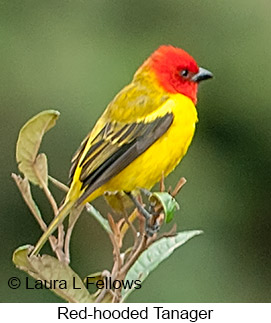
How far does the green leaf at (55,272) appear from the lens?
84cm

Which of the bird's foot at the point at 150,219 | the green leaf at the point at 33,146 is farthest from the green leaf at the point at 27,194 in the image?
the bird's foot at the point at 150,219

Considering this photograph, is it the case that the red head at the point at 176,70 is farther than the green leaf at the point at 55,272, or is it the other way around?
the red head at the point at 176,70

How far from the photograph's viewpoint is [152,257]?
0.90 meters

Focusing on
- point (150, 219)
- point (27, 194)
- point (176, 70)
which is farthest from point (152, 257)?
point (176, 70)

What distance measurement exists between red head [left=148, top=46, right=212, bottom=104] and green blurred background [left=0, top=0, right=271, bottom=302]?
110mm

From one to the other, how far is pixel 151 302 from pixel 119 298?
0.89ft

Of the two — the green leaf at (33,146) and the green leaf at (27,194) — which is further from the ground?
the green leaf at (33,146)

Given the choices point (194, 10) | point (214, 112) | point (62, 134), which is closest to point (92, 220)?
point (62, 134)

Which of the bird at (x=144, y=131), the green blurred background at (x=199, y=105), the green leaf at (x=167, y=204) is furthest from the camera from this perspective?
the green blurred background at (x=199, y=105)

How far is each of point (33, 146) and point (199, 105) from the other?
40cm

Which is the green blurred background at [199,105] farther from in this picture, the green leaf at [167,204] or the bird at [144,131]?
the green leaf at [167,204]

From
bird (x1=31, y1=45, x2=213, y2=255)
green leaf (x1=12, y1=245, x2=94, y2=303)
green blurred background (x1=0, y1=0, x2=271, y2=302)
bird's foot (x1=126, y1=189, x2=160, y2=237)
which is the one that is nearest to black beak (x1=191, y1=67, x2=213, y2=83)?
bird (x1=31, y1=45, x2=213, y2=255)

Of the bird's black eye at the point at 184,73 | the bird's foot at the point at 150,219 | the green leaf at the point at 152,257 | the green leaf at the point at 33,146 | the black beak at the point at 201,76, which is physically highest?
the bird's black eye at the point at 184,73

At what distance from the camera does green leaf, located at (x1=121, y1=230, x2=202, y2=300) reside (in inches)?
34.9
